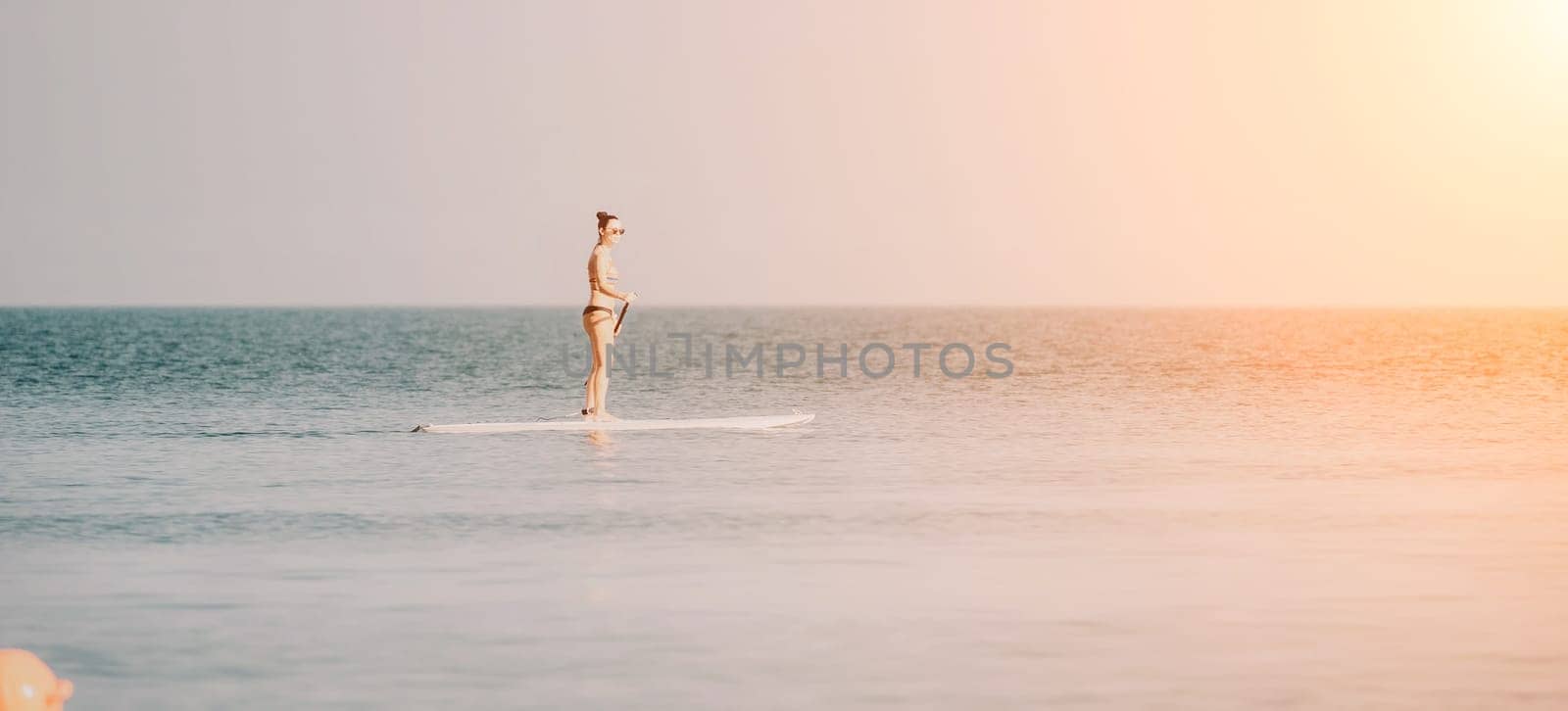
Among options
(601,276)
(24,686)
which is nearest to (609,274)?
A: (601,276)

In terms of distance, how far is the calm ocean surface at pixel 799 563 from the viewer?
5957 millimetres

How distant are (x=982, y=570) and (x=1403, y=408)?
15066 millimetres

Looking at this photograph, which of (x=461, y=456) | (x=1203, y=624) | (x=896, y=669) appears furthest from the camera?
(x=461, y=456)

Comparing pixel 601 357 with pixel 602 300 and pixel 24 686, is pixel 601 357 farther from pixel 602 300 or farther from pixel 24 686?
pixel 24 686

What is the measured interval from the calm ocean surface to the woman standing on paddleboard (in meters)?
0.96

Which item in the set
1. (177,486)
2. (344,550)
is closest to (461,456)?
(177,486)

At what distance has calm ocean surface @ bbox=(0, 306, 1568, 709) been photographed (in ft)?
19.5

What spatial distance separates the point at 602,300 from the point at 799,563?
27.1ft

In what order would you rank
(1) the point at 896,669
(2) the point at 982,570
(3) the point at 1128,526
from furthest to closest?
1. (3) the point at 1128,526
2. (2) the point at 982,570
3. (1) the point at 896,669

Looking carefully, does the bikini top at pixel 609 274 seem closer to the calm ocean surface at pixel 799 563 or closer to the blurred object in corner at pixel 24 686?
the calm ocean surface at pixel 799 563

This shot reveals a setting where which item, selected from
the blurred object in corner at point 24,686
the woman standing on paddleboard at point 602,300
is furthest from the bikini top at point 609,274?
the blurred object in corner at point 24,686

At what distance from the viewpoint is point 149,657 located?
20.7 feet

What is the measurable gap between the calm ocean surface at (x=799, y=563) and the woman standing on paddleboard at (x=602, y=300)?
956 mm

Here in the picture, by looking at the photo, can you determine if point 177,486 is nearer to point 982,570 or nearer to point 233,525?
point 233,525
